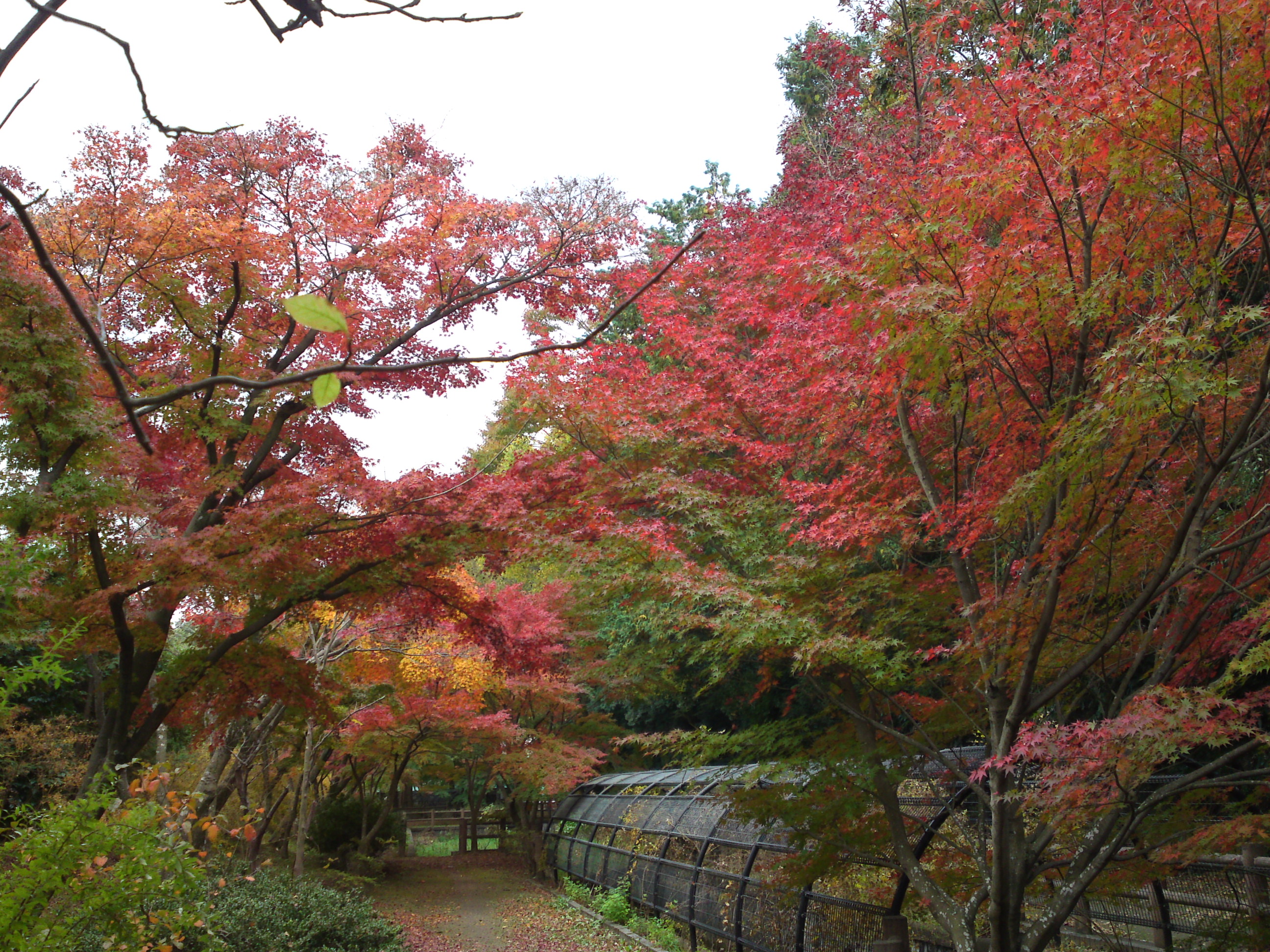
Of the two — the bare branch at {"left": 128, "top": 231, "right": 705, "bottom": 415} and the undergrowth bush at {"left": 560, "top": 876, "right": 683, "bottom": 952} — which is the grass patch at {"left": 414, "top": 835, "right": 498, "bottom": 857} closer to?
the undergrowth bush at {"left": 560, "top": 876, "right": 683, "bottom": 952}

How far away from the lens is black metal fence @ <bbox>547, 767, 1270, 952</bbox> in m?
5.69

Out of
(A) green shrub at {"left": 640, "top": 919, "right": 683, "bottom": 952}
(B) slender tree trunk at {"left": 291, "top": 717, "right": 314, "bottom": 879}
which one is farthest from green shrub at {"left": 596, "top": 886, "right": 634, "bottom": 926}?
(B) slender tree trunk at {"left": 291, "top": 717, "right": 314, "bottom": 879}

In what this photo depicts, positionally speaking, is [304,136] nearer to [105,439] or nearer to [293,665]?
[105,439]

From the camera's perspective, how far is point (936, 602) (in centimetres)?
641

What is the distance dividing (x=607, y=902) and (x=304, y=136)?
1029cm

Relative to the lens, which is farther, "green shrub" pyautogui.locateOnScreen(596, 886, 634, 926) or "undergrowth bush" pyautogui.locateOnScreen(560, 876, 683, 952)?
"green shrub" pyautogui.locateOnScreen(596, 886, 634, 926)

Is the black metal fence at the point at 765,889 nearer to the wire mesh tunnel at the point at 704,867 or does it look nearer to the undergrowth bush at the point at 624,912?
the wire mesh tunnel at the point at 704,867

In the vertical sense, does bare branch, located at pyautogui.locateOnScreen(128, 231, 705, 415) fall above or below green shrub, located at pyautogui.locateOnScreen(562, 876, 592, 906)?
above

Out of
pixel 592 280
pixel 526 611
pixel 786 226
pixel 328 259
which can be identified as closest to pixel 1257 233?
pixel 786 226

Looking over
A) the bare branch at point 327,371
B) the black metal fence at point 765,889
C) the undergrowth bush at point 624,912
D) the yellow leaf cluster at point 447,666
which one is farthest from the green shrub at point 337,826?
the bare branch at point 327,371

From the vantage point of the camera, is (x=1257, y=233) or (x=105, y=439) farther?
(x=105, y=439)

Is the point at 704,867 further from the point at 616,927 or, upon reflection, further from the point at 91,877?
the point at 91,877

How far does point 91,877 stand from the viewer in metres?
3.59

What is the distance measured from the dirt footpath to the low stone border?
3.7 inches
